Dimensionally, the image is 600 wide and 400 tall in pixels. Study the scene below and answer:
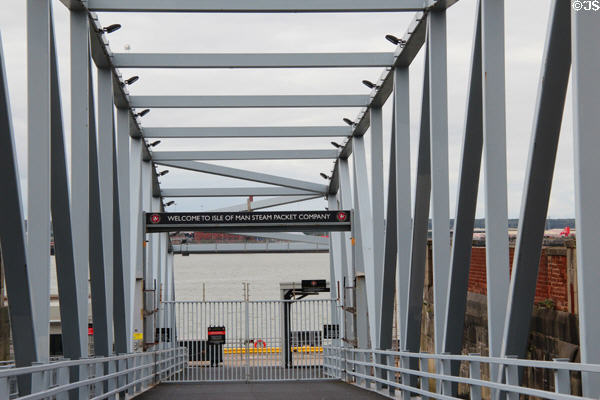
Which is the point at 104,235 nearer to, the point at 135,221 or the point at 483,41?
the point at 135,221

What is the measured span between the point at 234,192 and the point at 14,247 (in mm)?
20875

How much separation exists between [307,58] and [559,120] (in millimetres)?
8866

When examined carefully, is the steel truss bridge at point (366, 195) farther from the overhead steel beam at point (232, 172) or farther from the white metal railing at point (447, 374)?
the overhead steel beam at point (232, 172)

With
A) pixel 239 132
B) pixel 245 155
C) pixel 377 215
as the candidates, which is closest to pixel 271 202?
pixel 245 155

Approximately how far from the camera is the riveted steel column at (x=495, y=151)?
9219 mm

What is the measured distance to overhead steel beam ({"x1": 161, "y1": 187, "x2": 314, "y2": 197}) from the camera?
29.0m

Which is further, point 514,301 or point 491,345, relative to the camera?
point 491,345

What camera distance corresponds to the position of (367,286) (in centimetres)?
1886

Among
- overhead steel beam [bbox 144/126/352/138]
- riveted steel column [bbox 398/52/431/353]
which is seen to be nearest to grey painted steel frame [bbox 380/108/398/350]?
riveted steel column [bbox 398/52/431/353]

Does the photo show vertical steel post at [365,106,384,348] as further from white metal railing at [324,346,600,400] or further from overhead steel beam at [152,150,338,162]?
overhead steel beam at [152,150,338,162]

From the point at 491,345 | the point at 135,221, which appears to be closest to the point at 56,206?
the point at 491,345

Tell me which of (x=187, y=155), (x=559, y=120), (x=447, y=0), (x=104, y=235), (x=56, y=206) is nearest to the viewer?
→ (x=559, y=120)

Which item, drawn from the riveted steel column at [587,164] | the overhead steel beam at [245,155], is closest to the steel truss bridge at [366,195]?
the riveted steel column at [587,164]

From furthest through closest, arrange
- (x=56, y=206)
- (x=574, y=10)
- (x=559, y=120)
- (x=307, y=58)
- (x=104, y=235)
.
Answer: (x=307, y=58) → (x=104, y=235) → (x=56, y=206) → (x=559, y=120) → (x=574, y=10)
